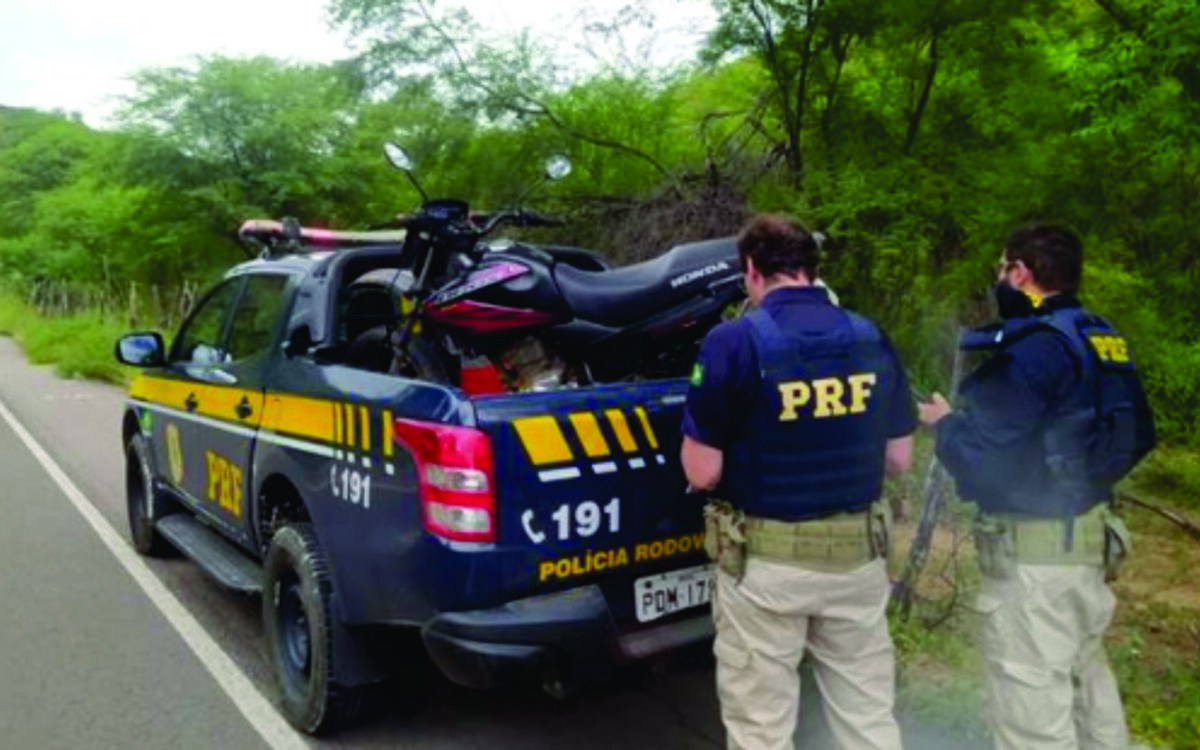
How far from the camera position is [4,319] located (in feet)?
120

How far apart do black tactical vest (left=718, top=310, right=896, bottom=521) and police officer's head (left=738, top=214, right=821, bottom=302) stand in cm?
14

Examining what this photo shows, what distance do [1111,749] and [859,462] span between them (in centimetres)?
119

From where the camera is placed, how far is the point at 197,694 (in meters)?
4.56

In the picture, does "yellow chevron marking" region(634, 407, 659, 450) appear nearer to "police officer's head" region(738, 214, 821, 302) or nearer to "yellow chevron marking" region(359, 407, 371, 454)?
"police officer's head" region(738, 214, 821, 302)

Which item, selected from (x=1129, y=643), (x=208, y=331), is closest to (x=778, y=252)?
(x=1129, y=643)

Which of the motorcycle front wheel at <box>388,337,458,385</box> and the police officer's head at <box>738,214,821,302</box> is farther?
the motorcycle front wheel at <box>388,337,458,385</box>

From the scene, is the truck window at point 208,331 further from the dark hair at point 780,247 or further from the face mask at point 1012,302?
the face mask at point 1012,302

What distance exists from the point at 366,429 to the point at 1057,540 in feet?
7.16

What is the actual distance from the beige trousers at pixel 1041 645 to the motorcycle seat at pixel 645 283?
4.71ft

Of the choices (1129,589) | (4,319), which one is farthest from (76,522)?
(4,319)

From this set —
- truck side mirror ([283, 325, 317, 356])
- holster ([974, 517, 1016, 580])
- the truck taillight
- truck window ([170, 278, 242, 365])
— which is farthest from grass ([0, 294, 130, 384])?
holster ([974, 517, 1016, 580])

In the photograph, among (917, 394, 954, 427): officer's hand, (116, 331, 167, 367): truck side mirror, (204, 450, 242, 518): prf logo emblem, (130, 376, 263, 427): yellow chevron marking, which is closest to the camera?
(917, 394, 954, 427): officer's hand

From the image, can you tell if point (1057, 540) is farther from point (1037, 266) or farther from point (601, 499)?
point (601, 499)

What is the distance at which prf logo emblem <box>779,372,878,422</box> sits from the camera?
2.95 metres
